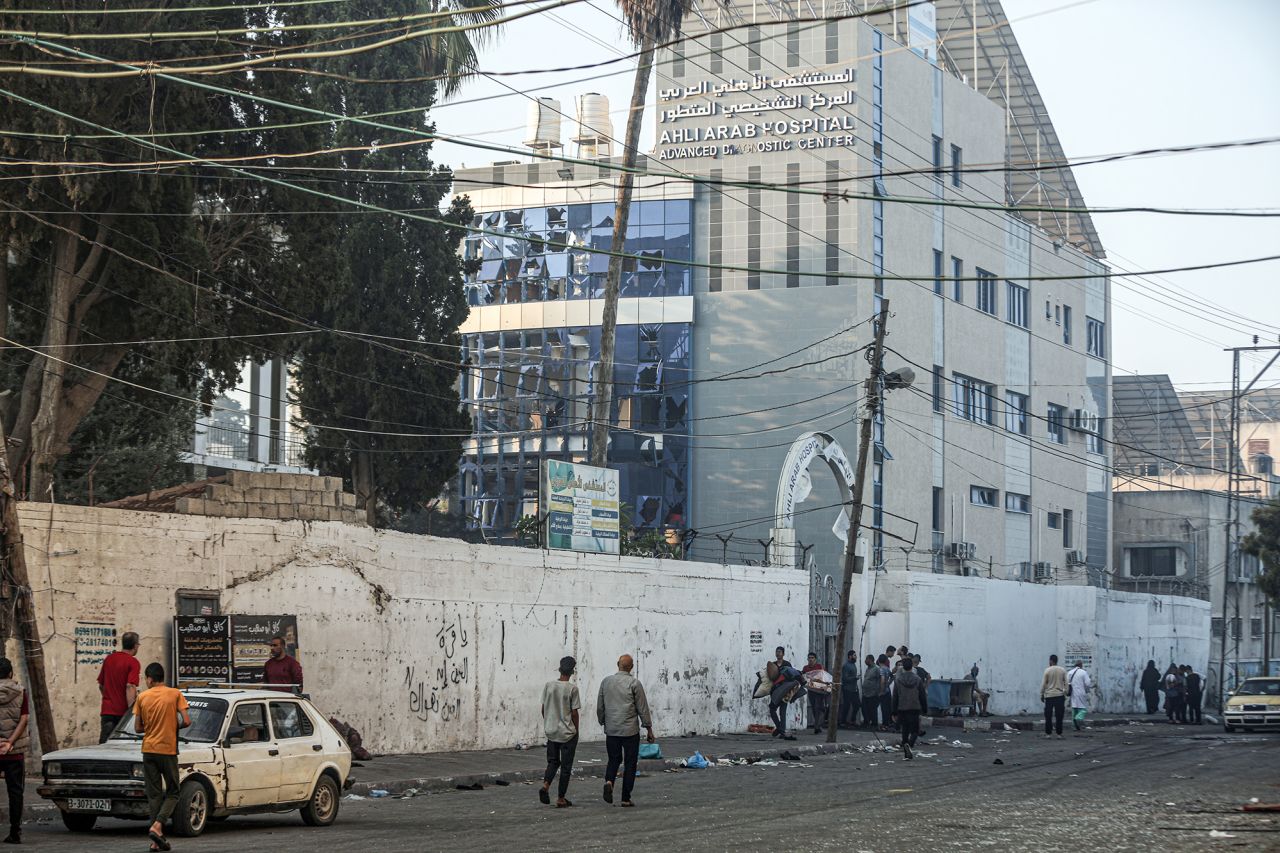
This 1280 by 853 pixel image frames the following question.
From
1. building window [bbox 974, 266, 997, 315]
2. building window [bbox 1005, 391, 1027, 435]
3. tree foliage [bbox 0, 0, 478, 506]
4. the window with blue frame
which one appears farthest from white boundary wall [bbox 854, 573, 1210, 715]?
tree foliage [bbox 0, 0, 478, 506]

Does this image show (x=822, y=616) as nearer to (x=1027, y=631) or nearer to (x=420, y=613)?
(x=1027, y=631)

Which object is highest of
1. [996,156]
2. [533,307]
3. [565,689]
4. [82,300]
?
[996,156]

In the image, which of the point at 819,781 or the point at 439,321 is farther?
the point at 439,321

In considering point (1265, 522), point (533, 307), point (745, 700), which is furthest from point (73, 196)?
point (1265, 522)

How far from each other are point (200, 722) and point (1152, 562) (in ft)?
219

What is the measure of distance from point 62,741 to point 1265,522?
1868 inches

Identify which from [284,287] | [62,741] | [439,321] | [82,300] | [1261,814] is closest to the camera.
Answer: [1261,814]

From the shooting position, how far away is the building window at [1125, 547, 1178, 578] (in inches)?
2958

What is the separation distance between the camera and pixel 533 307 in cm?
5988

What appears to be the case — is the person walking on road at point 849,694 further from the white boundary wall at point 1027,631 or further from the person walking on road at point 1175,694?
the person walking on road at point 1175,694

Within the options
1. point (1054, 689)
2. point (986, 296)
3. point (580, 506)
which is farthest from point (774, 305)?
point (580, 506)

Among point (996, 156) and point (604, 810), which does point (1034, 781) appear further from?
point (996, 156)

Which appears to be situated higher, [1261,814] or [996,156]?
→ [996,156]

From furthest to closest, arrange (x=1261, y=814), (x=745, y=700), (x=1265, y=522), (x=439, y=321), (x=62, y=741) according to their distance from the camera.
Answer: (x=1265, y=522) < (x=439, y=321) < (x=745, y=700) < (x=62, y=741) < (x=1261, y=814)
